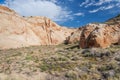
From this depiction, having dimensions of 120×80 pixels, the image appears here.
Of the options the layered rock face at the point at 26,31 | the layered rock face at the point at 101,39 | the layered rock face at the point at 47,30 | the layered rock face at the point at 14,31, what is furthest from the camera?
the layered rock face at the point at 47,30

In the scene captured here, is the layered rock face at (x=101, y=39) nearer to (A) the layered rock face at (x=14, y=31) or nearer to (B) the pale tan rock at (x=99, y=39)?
(B) the pale tan rock at (x=99, y=39)

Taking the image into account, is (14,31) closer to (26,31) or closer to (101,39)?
(26,31)

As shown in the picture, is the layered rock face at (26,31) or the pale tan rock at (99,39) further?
the layered rock face at (26,31)

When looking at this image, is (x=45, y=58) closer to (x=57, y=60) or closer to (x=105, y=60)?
(x=57, y=60)

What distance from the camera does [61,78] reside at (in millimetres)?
17344

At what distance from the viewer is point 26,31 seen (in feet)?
147

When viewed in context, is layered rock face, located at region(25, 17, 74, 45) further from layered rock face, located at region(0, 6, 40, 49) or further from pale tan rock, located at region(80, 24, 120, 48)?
pale tan rock, located at region(80, 24, 120, 48)

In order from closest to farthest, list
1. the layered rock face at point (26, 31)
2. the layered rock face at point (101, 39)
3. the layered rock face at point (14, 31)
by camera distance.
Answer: the layered rock face at point (101, 39) < the layered rock face at point (14, 31) < the layered rock face at point (26, 31)

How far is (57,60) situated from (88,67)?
10.4 ft

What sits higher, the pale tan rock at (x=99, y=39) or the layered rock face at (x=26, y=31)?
the layered rock face at (x=26, y=31)

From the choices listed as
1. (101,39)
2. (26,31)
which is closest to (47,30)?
(26,31)

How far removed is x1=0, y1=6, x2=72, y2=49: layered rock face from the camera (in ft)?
129

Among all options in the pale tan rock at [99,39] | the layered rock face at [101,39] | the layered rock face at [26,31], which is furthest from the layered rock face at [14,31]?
the layered rock face at [101,39]

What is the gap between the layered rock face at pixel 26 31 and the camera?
39438 mm
